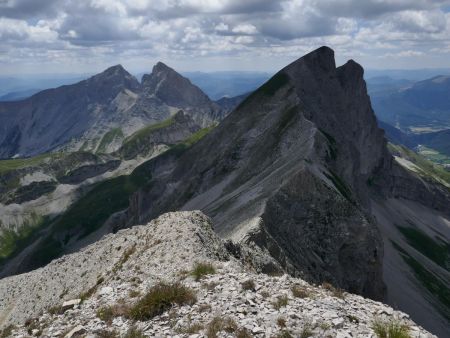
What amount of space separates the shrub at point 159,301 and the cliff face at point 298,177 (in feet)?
68.4

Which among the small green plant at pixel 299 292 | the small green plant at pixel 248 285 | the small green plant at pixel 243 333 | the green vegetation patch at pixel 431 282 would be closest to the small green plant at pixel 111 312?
the small green plant at pixel 248 285

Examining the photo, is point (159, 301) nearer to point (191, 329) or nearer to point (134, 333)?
point (134, 333)

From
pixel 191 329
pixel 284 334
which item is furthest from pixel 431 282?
pixel 191 329

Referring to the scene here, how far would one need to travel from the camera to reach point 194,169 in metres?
123

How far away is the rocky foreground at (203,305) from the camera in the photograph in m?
17.8

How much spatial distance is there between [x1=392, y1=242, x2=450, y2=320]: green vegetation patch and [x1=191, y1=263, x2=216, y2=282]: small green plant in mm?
89158

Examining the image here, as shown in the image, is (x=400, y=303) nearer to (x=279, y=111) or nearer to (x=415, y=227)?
(x=279, y=111)

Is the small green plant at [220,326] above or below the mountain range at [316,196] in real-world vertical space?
above

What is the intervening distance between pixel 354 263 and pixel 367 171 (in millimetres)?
127473

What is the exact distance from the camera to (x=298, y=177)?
5847cm

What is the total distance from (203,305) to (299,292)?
448 centimetres

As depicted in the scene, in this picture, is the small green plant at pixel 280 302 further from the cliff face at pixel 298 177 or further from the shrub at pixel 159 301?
the cliff face at pixel 298 177

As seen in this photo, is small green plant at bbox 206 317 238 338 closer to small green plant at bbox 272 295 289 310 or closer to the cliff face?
small green plant at bbox 272 295 289 310

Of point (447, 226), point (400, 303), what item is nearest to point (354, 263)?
point (400, 303)
